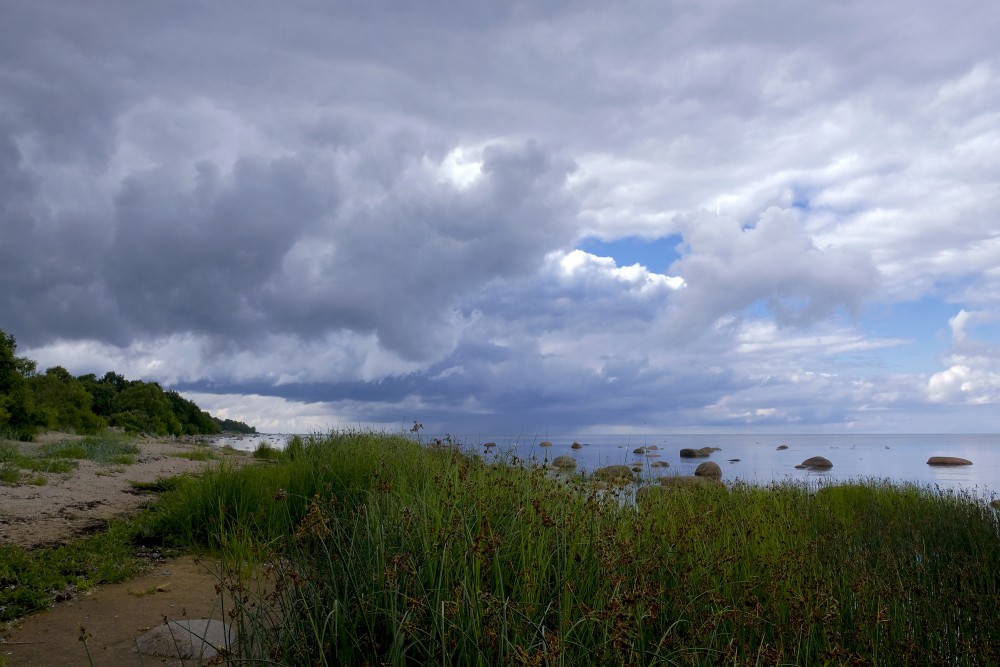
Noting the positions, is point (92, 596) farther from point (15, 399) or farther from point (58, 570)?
point (15, 399)

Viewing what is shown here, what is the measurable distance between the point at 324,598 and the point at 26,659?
2.58 metres

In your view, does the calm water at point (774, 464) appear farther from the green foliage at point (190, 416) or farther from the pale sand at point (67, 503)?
the green foliage at point (190, 416)

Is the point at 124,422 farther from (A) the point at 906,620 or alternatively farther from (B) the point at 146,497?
(A) the point at 906,620

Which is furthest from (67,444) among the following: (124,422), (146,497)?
(124,422)

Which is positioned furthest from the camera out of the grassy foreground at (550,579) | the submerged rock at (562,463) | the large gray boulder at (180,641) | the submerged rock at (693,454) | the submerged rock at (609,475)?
the submerged rock at (693,454)

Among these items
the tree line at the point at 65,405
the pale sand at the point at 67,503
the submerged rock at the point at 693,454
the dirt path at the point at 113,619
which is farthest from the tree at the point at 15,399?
the submerged rock at the point at 693,454

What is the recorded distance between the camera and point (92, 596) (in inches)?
245

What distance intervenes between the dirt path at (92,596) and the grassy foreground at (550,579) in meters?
0.53

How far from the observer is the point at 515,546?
4980 mm

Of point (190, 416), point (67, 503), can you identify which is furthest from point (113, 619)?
point (190, 416)

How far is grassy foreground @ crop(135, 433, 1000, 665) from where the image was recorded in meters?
3.34

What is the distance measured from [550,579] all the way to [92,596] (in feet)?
14.8

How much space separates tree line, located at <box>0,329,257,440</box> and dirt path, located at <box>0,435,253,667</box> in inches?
488

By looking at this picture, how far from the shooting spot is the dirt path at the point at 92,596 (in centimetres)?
492
